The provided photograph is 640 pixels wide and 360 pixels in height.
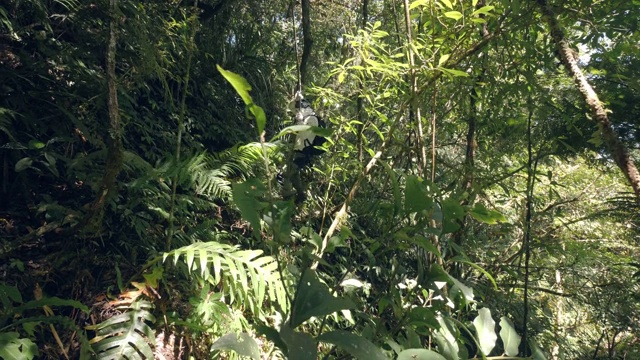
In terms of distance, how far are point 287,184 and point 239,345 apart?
33.5 inches

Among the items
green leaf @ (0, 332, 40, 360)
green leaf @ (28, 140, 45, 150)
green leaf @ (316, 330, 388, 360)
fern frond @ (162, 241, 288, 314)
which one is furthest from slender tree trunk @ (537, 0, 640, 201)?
green leaf @ (28, 140, 45, 150)

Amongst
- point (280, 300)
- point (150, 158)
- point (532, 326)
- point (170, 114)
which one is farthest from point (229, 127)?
point (532, 326)

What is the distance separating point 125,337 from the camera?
1504mm

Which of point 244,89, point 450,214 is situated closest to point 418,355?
point 450,214

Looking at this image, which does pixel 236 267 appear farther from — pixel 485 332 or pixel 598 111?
pixel 598 111

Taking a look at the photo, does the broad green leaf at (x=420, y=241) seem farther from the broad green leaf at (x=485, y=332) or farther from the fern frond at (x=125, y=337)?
the fern frond at (x=125, y=337)

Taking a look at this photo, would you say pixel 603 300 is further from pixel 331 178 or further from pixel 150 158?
pixel 150 158

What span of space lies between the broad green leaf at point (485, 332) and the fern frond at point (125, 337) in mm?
1068

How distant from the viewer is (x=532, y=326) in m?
2.93

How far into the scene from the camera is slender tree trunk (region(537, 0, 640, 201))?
109 centimetres

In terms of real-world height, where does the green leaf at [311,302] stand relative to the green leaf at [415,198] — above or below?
below

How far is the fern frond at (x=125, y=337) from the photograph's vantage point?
4.85ft

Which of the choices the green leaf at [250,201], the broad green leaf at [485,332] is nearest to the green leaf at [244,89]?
the green leaf at [250,201]

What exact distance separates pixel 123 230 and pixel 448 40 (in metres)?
1.70
